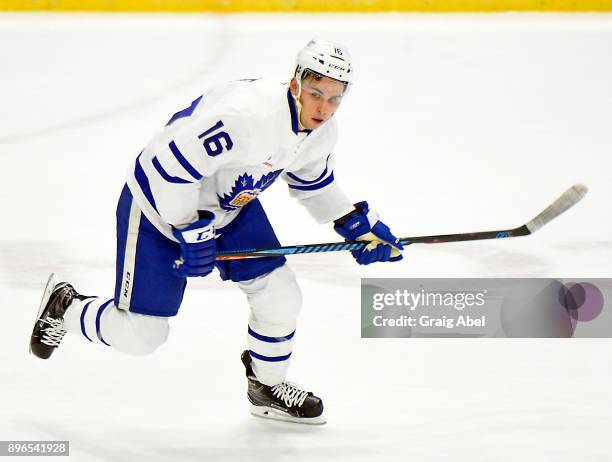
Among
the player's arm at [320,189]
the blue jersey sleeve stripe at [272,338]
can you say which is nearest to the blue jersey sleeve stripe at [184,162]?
the player's arm at [320,189]

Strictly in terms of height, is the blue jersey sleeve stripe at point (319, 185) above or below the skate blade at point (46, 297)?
above

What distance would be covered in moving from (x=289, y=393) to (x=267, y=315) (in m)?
0.26

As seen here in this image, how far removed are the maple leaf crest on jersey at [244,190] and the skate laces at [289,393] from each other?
547 millimetres

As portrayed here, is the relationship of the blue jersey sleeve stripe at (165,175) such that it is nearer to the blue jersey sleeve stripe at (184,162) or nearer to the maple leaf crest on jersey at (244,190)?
the blue jersey sleeve stripe at (184,162)

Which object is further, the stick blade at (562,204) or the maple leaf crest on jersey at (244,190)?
the stick blade at (562,204)

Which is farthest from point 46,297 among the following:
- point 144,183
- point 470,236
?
point 470,236

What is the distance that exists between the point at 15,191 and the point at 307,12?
376cm

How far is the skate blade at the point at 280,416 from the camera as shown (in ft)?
9.36

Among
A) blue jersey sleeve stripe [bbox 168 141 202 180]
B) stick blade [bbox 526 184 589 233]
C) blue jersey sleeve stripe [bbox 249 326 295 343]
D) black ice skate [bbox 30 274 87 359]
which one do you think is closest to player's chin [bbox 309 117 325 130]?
blue jersey sleeve stripe [bbox 168 141 202 180]

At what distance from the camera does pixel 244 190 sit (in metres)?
2.64

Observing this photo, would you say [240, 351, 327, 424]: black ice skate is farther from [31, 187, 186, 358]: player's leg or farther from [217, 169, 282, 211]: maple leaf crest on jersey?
[217, 169, 282, 211]: maple leaf crest on jersey

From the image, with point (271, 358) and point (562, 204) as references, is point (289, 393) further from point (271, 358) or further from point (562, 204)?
point (562, 204)

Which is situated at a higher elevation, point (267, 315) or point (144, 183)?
point (144, 183)

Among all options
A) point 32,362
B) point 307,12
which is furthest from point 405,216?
point 307,12
